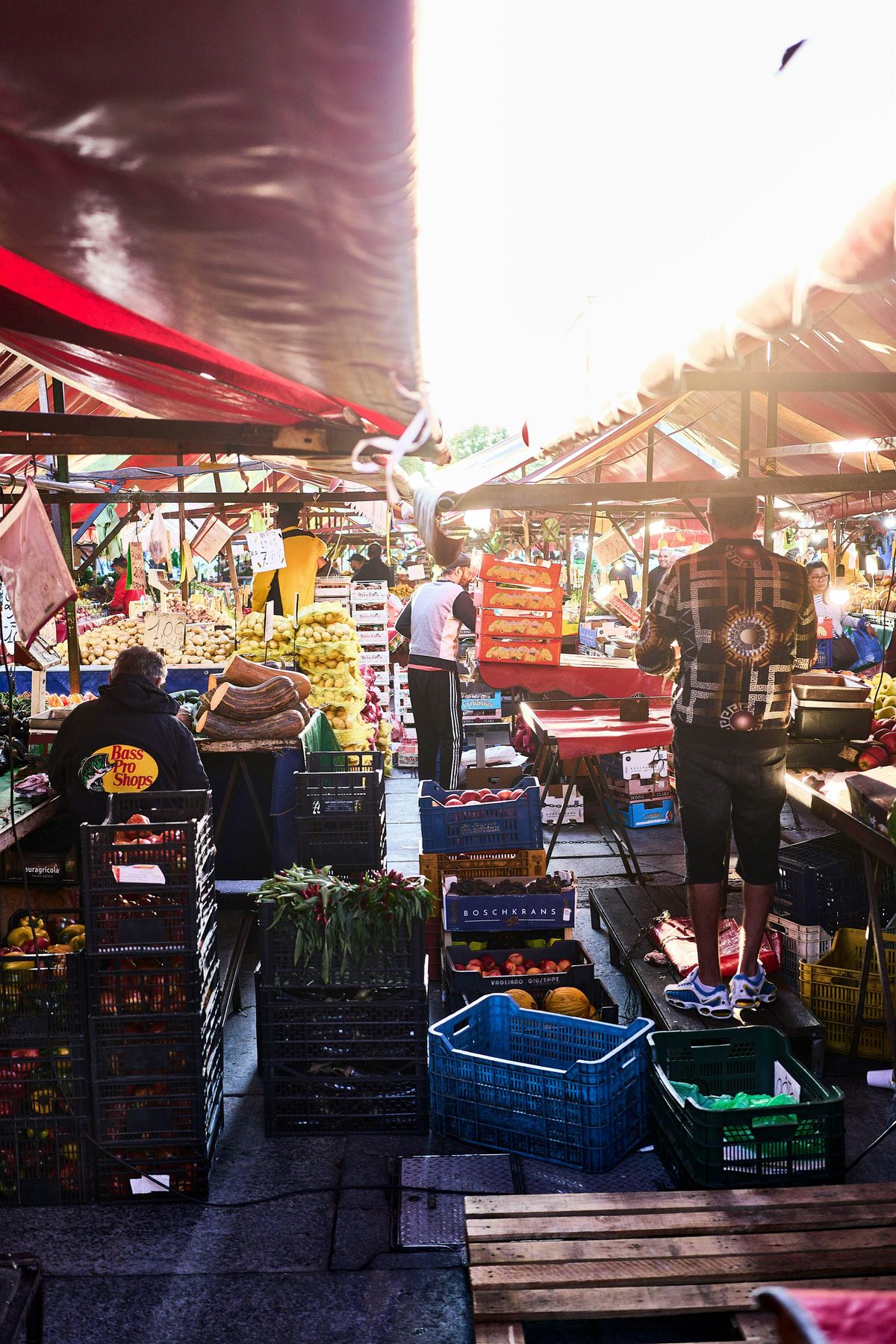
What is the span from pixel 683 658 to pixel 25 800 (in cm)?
370

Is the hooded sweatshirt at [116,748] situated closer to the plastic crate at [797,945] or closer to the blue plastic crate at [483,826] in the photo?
the blue plastic crate at [483,826]

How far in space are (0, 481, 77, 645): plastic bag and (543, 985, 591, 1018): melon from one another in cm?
290

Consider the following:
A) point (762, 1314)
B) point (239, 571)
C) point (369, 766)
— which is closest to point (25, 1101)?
point (762, 1314)

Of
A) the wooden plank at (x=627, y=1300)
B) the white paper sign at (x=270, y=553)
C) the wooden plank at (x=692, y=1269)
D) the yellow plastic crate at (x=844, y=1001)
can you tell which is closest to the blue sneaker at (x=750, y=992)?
the yellow plastic crate at (x=844, y=1001)

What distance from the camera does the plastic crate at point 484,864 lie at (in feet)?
19.2

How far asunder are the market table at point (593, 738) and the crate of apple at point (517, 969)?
1.01 metres

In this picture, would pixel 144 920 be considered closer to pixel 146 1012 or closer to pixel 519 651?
pixel 146 1012

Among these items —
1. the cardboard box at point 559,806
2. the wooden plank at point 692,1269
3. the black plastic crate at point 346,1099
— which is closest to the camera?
the wooden plank at point 692,1269

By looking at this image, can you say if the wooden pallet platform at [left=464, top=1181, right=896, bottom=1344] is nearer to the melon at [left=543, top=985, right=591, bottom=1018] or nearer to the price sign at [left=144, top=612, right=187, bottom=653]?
the melon at [left=543, top=985, right=591, bottom=1018]

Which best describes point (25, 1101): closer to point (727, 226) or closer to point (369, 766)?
point (369, 766)

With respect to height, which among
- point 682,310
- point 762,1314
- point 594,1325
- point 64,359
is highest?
point 64,359

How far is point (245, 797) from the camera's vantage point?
23.7ft

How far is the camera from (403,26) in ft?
3.14

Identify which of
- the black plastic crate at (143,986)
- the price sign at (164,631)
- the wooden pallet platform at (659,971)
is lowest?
the wooden pallet platform at (659,971)
